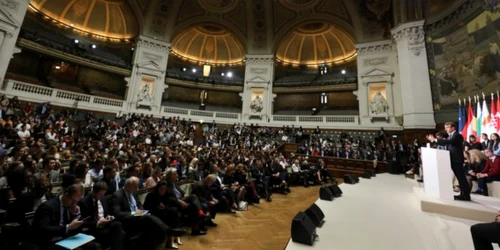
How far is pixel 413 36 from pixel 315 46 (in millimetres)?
8617

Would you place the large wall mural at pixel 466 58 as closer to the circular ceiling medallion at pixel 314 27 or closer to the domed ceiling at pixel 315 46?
the domed ceiling at pixel 315 46

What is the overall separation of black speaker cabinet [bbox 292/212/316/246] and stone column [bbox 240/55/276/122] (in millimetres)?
13407

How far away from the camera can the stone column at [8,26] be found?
892cm

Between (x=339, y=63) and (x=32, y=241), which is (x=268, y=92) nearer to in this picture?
(x=339, y=63)

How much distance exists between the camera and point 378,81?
13164 millimetres

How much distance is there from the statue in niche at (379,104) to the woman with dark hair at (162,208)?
13.5 meters

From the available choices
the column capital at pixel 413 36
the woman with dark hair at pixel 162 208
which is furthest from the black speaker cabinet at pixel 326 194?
the column capital at pixel 413 36

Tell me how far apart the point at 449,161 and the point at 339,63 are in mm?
16870

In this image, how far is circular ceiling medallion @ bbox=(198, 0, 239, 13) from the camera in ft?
53.2

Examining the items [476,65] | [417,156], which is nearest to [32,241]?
[417,156]

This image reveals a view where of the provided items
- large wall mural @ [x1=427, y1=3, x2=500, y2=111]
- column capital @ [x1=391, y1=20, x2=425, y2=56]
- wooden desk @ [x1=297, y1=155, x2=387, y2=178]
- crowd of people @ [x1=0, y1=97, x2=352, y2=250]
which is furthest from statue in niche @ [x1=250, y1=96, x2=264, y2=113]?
large wall mural @ [x1=427, y1=3, x2=500, y2=111]

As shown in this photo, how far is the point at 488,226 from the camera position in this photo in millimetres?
1616

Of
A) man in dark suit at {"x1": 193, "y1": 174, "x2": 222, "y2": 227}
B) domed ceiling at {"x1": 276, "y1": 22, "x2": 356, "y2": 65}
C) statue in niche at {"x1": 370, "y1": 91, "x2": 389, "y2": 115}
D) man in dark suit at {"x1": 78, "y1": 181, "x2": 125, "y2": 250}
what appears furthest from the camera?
domed ceiling at {"x1": 276, "y1": 22, "x2": 356, "y2": 65}

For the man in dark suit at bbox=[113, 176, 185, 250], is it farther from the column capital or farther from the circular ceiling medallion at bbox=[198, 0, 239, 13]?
the circular ceiling medallion at bbox=[198, 0, 239, 13]
